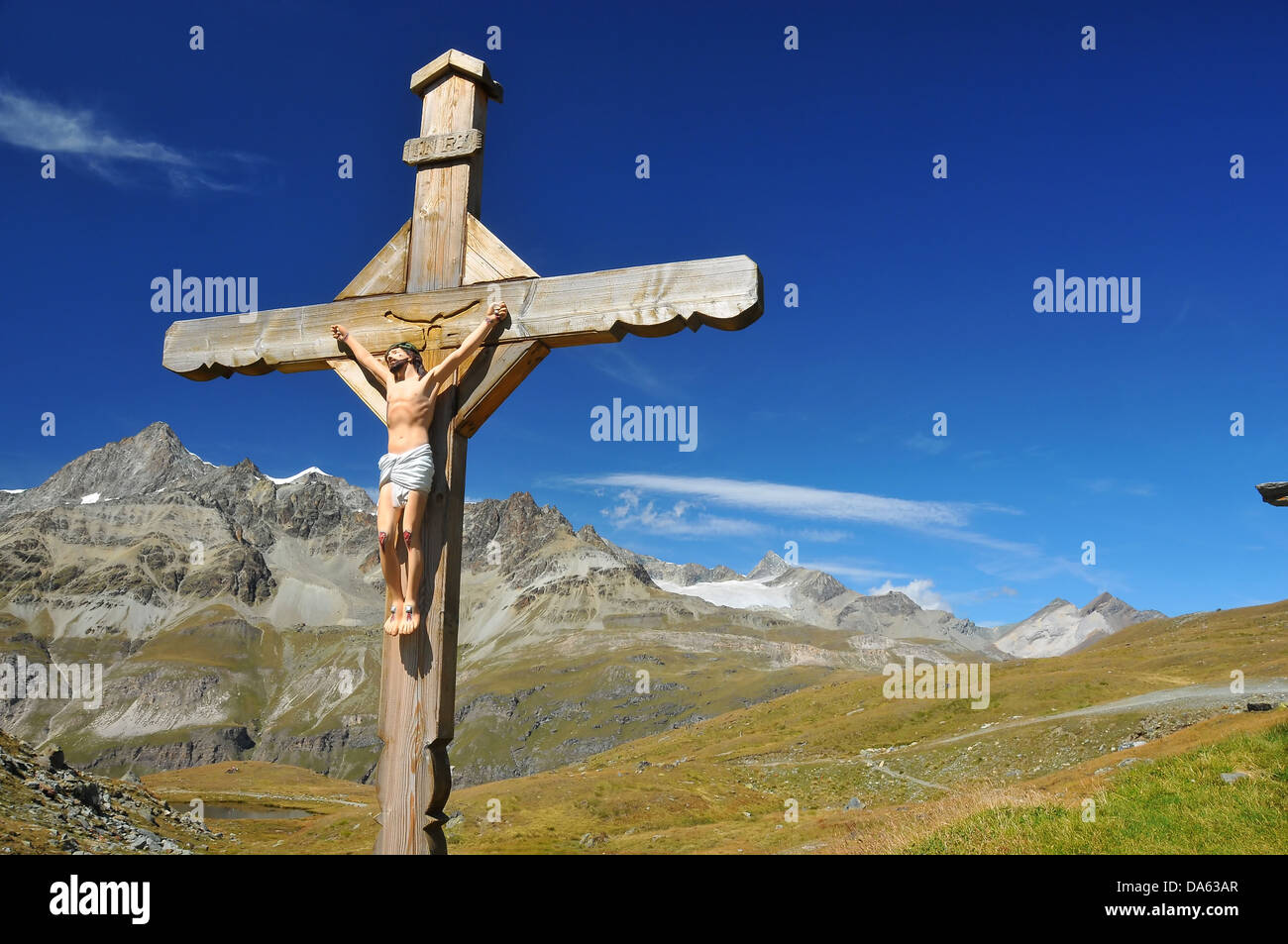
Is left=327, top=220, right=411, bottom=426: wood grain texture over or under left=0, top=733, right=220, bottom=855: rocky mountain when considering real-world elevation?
over

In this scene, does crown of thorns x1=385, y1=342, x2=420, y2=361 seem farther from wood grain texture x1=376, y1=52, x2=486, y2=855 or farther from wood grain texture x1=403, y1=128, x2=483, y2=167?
wood grain texture x1=403, y1=128, x2=483, y2=167

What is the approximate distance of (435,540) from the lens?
602 cm

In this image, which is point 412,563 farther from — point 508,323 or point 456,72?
point 456,72

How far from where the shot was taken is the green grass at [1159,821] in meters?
10.6

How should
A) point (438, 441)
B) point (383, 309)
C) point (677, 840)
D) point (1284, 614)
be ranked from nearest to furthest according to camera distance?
point (438, 441) < point (383, 309) < point (677, 840) < point (1284, 614)

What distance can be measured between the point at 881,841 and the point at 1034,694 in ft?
216

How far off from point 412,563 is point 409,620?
0.39 metres

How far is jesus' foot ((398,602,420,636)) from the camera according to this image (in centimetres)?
584

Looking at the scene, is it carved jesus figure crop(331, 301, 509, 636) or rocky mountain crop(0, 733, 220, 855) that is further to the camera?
rocky mountain crop(0, 733, 220, 855)

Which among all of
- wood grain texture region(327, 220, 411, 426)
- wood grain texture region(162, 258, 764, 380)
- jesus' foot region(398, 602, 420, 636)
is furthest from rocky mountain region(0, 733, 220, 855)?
jesus' foot region(398, 602, 420, 636)

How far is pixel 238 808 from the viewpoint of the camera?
107875 millimetres
